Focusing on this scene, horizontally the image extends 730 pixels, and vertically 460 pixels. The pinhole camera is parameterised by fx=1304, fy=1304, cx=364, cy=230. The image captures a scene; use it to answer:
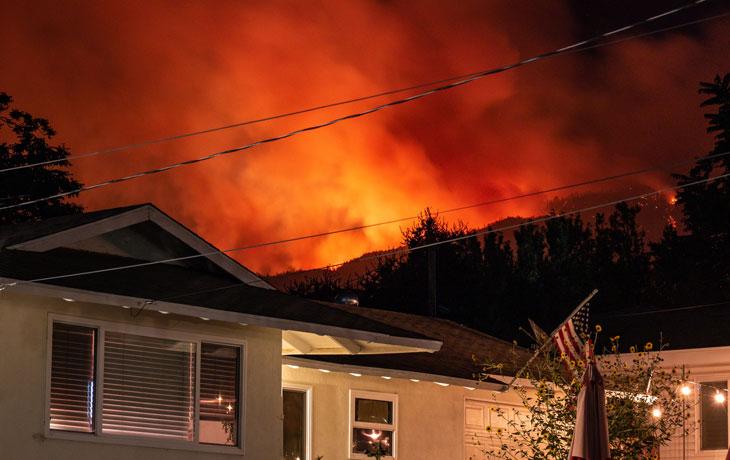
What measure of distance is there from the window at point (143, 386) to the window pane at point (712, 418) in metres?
12.3

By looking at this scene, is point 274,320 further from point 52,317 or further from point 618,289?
point 618,289

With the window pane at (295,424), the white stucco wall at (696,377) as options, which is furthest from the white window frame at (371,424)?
the white stucco wall at (696,377)

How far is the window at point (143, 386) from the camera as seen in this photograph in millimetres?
15430

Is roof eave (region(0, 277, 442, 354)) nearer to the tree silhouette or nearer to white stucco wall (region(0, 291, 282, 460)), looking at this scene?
white stucco wall (region(0, 291, 282, 460))

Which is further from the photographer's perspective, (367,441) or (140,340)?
(367,441)

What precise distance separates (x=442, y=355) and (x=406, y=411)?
2.22 m

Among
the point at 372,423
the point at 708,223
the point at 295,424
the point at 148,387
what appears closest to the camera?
the point at 148,387

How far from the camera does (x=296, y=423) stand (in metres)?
20.3

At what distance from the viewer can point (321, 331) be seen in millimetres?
16938

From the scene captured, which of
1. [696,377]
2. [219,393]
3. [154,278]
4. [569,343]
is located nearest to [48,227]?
[154,278]

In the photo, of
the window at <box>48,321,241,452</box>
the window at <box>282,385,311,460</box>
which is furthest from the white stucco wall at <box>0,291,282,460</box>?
the window at <box>282,385,311,460</box>

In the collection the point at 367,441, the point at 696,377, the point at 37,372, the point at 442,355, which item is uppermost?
the point at 442,355

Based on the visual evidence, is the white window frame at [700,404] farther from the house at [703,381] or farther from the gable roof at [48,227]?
the gable roof at [48,227]

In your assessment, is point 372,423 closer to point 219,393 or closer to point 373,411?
point 373,411
